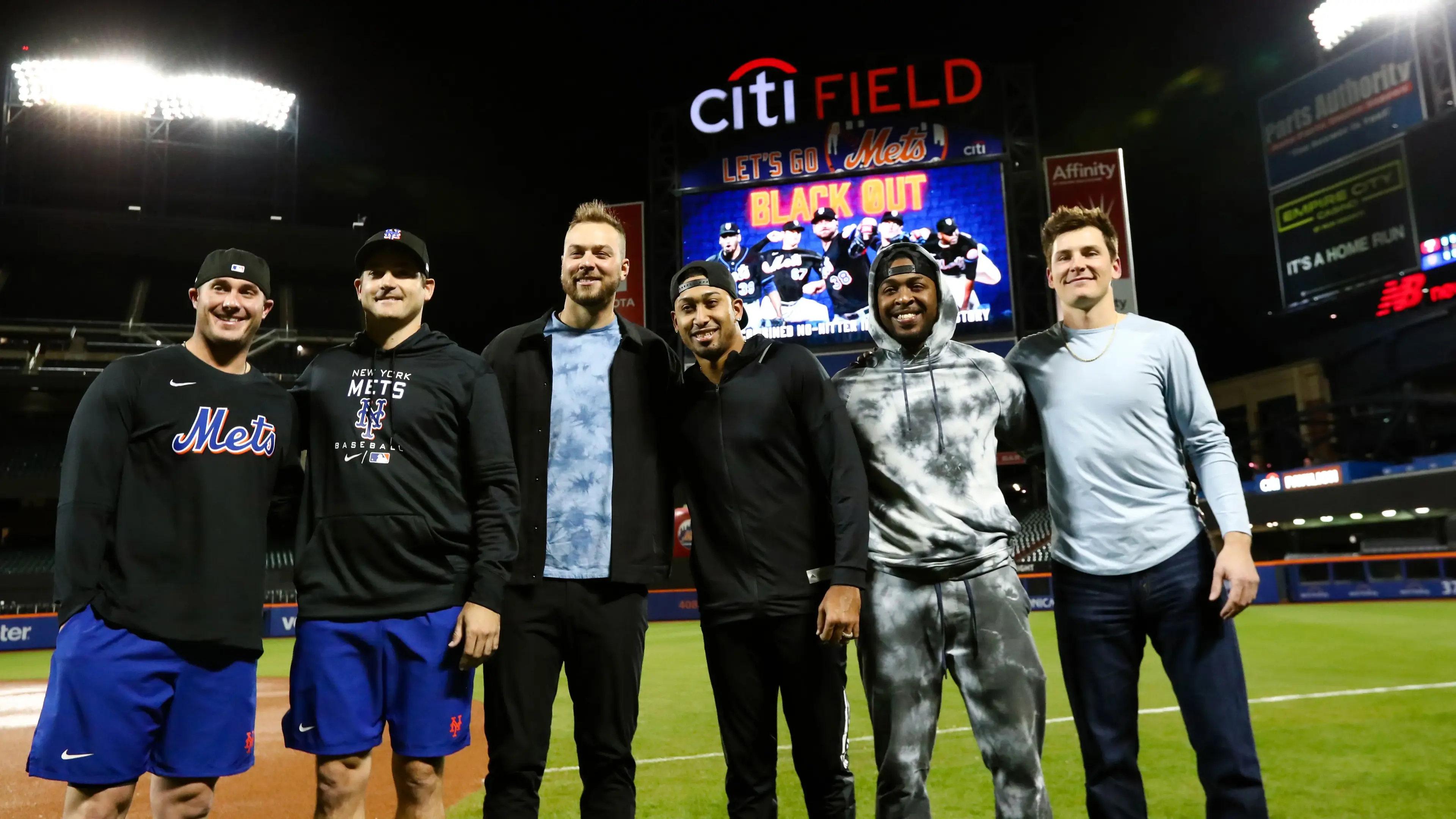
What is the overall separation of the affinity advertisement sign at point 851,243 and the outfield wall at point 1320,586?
8045 mm

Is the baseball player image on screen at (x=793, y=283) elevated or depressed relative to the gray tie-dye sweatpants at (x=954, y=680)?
elevated

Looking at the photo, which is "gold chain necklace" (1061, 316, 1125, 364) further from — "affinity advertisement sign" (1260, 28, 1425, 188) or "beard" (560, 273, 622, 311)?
"affinity advertisement sign" (1260, 28, 1425, 188)

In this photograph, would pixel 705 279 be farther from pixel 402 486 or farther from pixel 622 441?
pixel 402 486

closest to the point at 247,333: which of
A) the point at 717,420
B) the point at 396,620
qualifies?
the point at 396,620

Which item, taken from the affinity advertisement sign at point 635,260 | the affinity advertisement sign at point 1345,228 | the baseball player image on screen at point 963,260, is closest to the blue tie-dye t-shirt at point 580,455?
the baseball player image on screen at point 963,260

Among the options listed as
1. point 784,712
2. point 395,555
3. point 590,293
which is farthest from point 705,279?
point 784,712

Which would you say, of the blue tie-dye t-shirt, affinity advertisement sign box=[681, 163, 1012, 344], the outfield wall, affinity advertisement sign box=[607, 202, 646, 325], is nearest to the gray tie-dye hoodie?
the blue tie-dye t-shirt

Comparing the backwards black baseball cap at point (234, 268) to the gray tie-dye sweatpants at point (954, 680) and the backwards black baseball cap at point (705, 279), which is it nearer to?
the backwards black baseball cap at point (705, 279)

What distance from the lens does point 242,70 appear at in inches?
1305

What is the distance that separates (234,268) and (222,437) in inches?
25.7

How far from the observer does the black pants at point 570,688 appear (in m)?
3.41

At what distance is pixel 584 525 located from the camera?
141 inches

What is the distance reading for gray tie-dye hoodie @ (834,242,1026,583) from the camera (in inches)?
138

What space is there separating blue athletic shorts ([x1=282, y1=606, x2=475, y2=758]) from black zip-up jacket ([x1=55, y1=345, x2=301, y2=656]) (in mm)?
302
